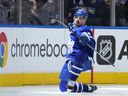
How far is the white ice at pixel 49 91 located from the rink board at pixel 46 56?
0.43m

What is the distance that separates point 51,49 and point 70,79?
13.8 ft

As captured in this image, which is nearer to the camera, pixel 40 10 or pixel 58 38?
pixel 58 38

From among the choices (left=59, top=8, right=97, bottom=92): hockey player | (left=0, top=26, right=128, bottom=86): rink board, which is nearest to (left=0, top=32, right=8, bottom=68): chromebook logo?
(left=0, top=26, right=128, bottom=86): rink board

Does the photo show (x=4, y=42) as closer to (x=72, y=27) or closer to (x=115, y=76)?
(x=115, y=76)

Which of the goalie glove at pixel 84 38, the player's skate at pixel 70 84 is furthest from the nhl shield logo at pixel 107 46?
the goalie glove at pixel 84 38

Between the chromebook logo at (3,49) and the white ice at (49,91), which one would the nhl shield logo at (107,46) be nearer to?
the white ice at (49,91)

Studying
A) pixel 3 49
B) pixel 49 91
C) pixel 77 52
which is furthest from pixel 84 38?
pixel 3 49

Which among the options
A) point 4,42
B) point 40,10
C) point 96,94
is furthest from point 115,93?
Answer: point 40,10

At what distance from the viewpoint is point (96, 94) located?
514 inches

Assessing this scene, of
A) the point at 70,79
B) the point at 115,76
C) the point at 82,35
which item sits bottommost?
the point at 115,76

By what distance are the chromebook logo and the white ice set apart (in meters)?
0.78

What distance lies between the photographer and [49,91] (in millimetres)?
13867

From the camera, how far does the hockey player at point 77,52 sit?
36.7 ft

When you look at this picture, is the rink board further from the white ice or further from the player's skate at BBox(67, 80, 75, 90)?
the player's skate at BBox(67, 80, 75, 90)
